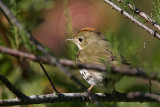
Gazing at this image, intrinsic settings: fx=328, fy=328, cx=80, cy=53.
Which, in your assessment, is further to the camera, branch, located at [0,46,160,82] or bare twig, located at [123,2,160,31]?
bare twig, located at [123,2,160,31]

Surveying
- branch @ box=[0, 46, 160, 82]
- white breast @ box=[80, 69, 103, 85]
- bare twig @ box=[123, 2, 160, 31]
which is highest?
bare twig @ box=[123, 2, 160, 31]

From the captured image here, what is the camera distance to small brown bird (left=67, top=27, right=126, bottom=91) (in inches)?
68.3

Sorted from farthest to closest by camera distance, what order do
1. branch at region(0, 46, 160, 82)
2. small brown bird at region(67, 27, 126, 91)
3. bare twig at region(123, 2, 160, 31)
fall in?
small brown bird at region(67, 27, 126, 91), bare twig at region(123, 2, 160, 31), branch at region(0, 46, 160, 82)

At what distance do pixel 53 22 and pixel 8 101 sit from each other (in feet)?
10.3

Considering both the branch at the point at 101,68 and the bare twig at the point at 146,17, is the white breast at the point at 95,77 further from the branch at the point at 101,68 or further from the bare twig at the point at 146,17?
the branch at the point at 101,68

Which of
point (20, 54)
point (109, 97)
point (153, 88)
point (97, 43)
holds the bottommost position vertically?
point (153, 88)

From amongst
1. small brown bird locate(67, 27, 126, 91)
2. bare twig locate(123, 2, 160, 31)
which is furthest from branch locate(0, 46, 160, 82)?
small brown bird locate(67, 27, 126, 91)

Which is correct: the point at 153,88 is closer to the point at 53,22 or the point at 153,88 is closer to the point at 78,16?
the point at 78,16

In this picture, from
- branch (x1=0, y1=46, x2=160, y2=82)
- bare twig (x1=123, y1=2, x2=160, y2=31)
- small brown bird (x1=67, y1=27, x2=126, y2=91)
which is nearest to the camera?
branch (x1=0, y1=46, x2=160, y2=82)

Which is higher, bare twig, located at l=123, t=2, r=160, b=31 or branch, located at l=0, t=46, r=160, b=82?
bare twig, located at l=123, t=2, r=160, b=31

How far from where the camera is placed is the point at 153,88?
88.8 inches

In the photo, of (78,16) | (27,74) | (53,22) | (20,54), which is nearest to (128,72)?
(20,54)

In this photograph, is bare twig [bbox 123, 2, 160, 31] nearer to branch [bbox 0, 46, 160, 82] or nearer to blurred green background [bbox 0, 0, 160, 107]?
blurred green background [bbox 0, 0, 160, 107]

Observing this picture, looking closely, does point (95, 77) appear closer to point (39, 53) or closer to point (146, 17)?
point (146, 17)
